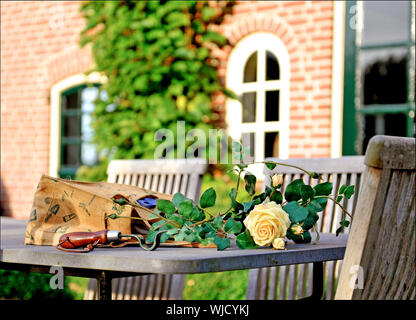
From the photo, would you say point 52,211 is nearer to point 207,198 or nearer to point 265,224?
point 207,198

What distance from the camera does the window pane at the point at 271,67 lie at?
5.77 m

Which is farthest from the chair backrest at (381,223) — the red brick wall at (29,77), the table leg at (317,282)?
the red brick wall at (29,77)

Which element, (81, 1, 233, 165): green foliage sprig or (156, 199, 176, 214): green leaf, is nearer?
(156, 199, 176, 214): green leaf

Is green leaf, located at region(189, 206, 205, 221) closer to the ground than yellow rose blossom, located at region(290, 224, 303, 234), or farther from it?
farther from it

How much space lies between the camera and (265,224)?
62.9 inches

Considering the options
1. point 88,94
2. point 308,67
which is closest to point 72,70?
point 88,94

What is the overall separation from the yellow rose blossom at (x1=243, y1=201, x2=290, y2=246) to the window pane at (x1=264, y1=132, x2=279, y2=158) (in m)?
4.09

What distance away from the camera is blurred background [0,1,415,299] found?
5293 millimetres

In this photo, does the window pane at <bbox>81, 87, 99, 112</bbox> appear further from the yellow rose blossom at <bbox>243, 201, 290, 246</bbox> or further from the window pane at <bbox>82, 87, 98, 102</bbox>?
the yellow rose blossom at <bbox>243, 201, 290, 246</bbox>

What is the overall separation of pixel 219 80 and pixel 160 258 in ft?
15.3

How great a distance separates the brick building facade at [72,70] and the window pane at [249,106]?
181mm

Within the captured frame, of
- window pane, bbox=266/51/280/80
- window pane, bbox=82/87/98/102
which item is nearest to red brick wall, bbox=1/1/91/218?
window pane, bbox=82/87/98/102

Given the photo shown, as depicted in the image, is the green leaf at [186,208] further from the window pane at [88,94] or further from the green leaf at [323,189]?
the window pane at [88,94]

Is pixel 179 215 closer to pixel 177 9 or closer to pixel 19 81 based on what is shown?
pixel 177 9
